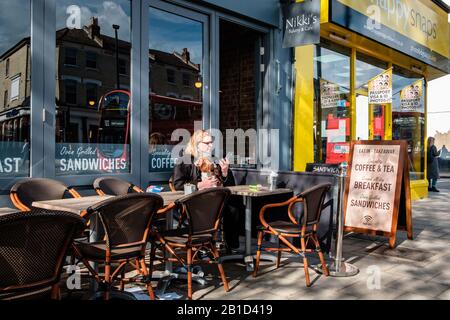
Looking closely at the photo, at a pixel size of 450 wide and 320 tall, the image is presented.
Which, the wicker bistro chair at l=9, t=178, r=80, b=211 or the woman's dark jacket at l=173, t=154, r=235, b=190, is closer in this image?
the wicker bistro chair at l=9, t=178, r=80, b=211

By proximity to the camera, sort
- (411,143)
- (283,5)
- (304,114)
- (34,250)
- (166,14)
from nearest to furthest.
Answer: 1. (34,250)
2. (166,14)
3. (283,5)
4. (304,114)
5. (411,143)

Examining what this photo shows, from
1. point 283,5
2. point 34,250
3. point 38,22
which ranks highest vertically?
point 283,5

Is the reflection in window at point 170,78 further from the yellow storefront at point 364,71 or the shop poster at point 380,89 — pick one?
the shop poster at point 380,89

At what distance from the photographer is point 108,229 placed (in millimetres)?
2830

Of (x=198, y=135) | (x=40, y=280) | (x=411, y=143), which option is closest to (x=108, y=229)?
(x=40, y=280)

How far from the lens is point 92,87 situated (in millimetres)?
4625

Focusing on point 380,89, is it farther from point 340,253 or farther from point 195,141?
point 340,253

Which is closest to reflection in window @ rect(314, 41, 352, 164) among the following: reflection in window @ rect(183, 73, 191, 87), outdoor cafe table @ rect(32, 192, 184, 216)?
reflection in window @ rect(183, 73, 191, 87)

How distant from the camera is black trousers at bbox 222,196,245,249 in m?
4.86

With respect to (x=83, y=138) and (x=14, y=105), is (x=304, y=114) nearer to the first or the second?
(x=83, y=138)

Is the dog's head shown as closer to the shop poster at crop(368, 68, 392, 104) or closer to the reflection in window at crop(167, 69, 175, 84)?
the reflection in window at crop(167, 69, 175, 84)

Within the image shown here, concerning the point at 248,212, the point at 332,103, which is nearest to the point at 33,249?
the point at 248,212

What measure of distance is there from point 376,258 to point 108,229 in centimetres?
321

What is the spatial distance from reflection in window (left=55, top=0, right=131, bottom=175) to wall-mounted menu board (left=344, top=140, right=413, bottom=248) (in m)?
2.99
